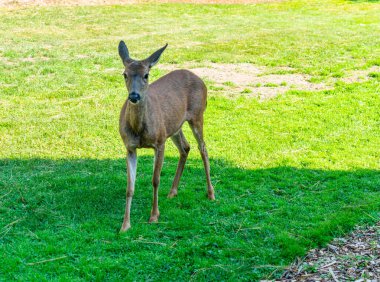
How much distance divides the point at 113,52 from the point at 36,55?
1.99 meters

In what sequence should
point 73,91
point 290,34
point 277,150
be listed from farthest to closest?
point 290,34
point 73,91
point 277,150

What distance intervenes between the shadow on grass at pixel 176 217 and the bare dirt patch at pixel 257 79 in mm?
4015

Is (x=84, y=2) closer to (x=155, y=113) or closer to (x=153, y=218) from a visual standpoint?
(x=155, y=113)

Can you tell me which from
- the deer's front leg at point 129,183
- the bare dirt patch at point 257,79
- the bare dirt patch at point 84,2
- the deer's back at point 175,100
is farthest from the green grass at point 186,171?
the bare dirt patch at point 84,2

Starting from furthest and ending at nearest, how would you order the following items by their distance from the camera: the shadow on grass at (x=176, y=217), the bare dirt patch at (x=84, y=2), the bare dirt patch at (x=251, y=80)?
1. the bare dirt patch at (x=84, y=2)
2. the bare dirt patch at (x=251, y=80)
3. the shadow on grass at (x=176, y=217)

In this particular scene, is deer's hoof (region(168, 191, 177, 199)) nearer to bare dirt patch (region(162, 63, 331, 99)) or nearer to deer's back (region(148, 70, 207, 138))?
deer's back (region(148, 70, 207, 138))

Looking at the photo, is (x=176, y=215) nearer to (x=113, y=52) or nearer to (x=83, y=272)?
(x=83, y=272)

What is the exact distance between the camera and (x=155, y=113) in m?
6.39

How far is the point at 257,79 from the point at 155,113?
22.1 ft

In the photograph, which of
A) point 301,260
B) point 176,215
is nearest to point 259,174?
point 176,215

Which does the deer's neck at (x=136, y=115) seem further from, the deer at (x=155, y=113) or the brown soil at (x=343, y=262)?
the brown soil at (x=343, y=262)

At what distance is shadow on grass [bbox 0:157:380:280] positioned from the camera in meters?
5.41

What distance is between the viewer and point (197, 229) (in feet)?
20.1

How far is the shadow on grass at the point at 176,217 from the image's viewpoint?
5406 millimetres
